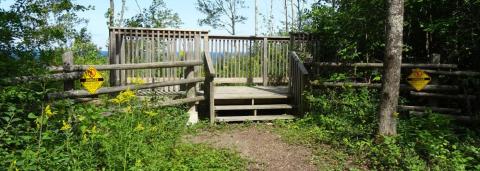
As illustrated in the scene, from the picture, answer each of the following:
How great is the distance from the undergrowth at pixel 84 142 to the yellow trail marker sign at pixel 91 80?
0.29m

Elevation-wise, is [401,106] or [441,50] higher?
[441,50]

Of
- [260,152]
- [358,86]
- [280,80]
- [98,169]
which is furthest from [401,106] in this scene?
[98,169]

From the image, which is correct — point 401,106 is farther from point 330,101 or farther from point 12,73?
point 12,73

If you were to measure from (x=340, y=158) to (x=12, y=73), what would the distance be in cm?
457

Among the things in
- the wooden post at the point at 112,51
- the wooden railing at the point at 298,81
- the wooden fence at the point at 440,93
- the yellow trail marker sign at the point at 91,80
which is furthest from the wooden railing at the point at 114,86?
the wooden fence at the point at 440,93

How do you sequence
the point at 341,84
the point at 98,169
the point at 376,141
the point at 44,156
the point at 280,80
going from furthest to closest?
the point at 280,80, the point at 341,84, the point at 376,141, the point at 98,169, the point at 44,156

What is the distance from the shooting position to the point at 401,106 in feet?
26.7

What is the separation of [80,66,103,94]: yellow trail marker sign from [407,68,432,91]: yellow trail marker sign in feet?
18.1

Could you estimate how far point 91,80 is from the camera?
6125mm

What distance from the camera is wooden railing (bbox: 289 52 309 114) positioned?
898cm

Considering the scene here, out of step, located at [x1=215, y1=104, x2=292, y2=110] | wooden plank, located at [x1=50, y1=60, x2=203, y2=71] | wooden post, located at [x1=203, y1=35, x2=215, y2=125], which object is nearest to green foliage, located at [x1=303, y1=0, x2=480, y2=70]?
step, located at [x1=215, y1=104, x2=292, y2=110]

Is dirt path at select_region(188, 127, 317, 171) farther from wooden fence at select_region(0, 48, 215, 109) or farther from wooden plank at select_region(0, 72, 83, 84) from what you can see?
wooden plank at select_region(0, 72, 83, 84)

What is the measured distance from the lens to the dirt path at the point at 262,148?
5.88 m

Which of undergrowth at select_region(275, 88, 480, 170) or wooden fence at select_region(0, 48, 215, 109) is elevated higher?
wooden fence at select_region(0, 48, 215, 109)
